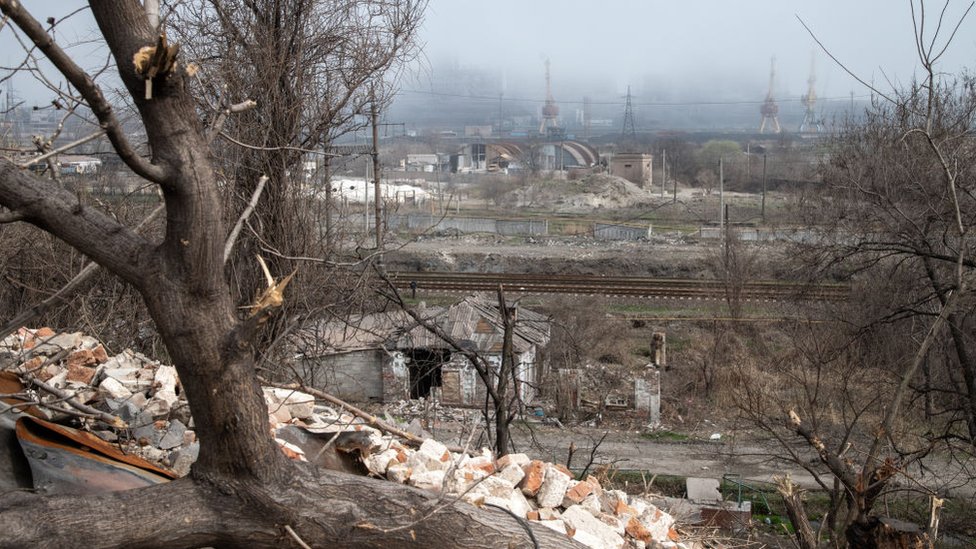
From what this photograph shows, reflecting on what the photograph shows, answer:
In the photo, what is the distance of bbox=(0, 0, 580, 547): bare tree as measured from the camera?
3.19 metres

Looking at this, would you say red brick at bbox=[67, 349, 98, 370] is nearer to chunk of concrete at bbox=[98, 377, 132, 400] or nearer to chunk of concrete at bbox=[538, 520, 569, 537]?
chunk of concrete at bbox=[98, 377, 132, 400]

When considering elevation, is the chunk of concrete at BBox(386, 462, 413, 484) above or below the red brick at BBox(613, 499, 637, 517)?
above

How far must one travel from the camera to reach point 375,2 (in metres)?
10.5

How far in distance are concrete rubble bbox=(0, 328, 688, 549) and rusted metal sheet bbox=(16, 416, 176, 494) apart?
14.6 inches

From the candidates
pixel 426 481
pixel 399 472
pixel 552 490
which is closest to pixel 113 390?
pixel 399 472

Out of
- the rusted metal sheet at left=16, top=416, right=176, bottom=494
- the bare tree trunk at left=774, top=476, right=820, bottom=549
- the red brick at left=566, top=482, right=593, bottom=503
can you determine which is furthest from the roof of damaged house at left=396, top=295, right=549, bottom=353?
the rusted metal sheet at left=16, top=416, right=176, bottom=494

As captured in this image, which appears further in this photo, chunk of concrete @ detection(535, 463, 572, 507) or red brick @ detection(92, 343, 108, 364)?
red brick @ detection(92, 343, 108, 364)

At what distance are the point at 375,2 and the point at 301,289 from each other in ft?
11.7

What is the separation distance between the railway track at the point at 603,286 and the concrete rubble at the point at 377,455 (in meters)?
17.3

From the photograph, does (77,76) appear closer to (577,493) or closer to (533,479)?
(533,479)

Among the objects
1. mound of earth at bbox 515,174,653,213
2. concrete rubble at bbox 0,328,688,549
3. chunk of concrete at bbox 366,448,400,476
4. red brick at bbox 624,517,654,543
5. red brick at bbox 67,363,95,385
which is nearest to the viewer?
concrete rubble at bbox 0,328,688,549

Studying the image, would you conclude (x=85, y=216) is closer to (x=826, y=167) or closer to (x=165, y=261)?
(x=165, y=261)

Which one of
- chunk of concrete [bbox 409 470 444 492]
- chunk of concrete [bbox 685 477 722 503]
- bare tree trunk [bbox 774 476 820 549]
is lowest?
chunk of concrete [bbox 685 477 722 503]

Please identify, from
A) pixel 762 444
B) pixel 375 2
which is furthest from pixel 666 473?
pixel 375 2
